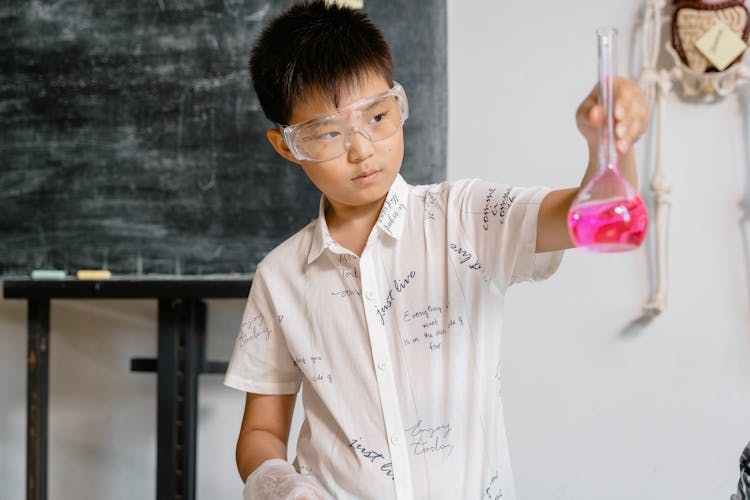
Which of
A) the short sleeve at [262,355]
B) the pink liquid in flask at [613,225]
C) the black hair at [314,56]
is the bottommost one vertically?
the short sleeve at [262,355]

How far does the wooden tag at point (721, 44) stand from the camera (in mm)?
1758

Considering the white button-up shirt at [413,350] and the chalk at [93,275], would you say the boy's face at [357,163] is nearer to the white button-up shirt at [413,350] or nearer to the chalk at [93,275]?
the white button-up shirt at [413,350]

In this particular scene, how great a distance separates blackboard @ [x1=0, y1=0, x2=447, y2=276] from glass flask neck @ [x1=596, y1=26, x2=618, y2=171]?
3.63ft

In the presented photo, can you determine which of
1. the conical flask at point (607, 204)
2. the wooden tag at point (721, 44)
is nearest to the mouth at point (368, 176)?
the conical flask at point (607, 204)

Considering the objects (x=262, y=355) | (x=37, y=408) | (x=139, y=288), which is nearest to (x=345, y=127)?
(x=262, y=355)

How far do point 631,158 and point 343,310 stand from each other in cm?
45

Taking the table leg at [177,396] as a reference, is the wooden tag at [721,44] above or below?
above

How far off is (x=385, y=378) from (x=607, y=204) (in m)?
0.44

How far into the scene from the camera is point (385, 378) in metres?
1.04

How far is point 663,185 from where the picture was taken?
5.98ft

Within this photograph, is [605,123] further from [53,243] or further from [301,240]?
[53,243]

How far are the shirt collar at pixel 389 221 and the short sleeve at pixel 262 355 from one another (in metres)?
0.10

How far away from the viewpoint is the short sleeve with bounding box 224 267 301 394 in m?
1.16

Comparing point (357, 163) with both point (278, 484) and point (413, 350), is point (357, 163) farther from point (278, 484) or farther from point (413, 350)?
point (278, 484)
